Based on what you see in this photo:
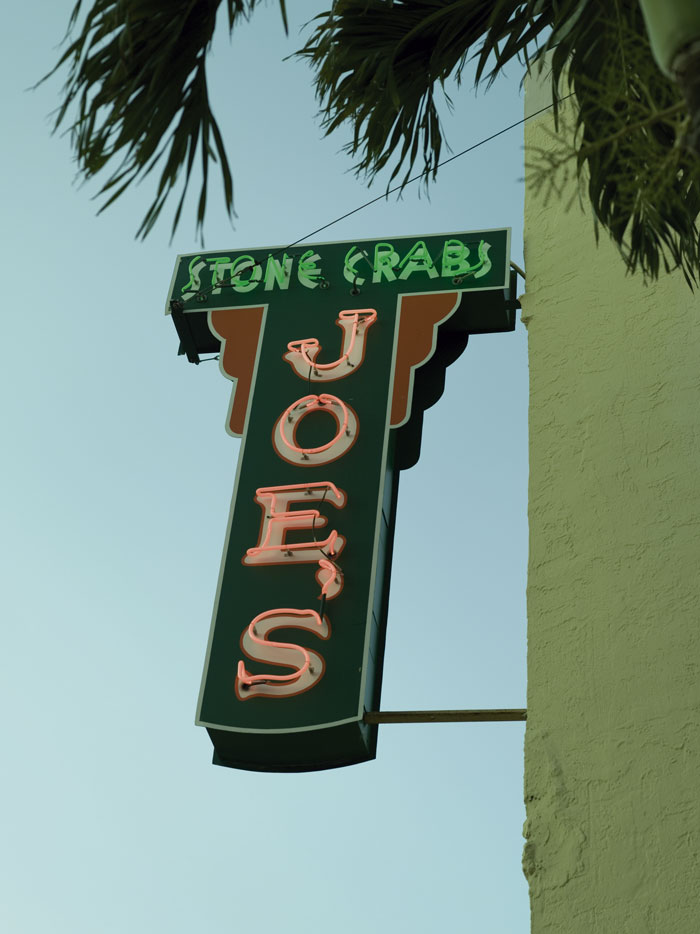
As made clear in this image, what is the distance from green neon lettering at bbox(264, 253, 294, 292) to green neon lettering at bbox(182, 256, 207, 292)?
19.6 inches

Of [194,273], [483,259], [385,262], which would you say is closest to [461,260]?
[483,259]

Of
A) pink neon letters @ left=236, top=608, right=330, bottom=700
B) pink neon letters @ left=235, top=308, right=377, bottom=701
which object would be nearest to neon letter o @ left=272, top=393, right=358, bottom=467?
pink neon letters @ left=235, top=308, right=377, bottom=701

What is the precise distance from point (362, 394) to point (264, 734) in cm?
235

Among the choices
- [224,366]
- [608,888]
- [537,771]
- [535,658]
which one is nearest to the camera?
[608,888]

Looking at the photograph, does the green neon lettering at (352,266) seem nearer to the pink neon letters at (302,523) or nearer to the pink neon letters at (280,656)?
the pink neon letters at (302,523)

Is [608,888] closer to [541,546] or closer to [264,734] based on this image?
[541,546]

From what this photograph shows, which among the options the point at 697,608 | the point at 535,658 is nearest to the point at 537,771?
the point at 535,658

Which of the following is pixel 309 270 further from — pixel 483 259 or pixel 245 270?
pixel 483 259

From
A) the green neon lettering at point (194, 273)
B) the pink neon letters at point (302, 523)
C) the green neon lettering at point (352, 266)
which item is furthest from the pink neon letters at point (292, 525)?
the green neon lettering at point (194, 273)

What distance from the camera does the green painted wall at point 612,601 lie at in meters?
4.76

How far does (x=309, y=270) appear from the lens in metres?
8.34

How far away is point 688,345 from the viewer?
6258 mm

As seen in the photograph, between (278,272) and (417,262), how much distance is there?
1016mm

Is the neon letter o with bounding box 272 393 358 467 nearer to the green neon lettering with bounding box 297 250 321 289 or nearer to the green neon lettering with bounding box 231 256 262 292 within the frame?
the green neon lettering with bounding box 297 250 321 289
